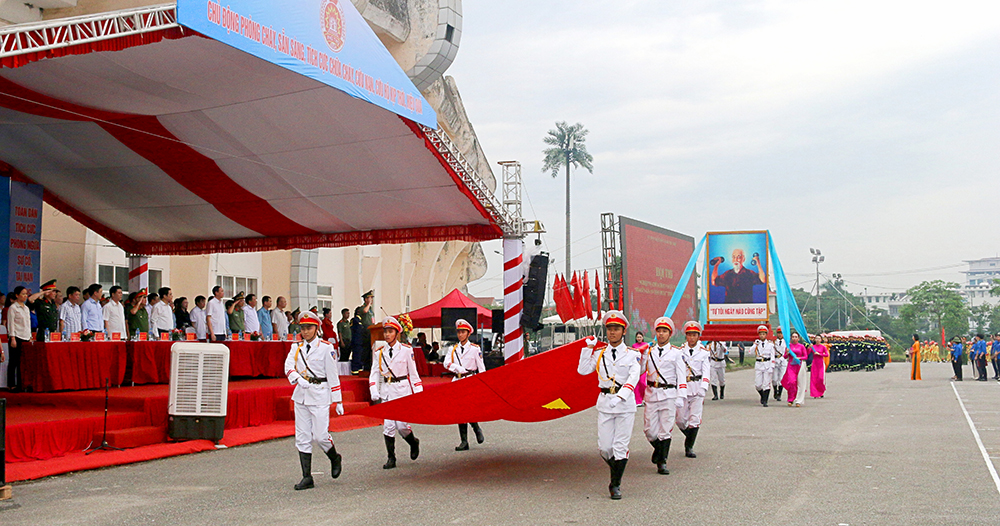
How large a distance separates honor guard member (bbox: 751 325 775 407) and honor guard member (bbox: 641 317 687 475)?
31.3ft

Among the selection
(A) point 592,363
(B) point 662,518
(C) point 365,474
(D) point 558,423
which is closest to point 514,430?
(D) point 558,423

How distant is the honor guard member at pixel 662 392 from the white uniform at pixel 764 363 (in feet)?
31.3

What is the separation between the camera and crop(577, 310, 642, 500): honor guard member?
7.87 m

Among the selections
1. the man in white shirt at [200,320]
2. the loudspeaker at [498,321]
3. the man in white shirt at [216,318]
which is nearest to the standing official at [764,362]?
the loudspeaker at [498,321]

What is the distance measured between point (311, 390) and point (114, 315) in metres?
7.33

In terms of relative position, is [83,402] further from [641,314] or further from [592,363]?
[641,314]

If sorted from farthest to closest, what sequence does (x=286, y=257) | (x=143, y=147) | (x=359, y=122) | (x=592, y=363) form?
(x=286, y=257) → (x=143, y=147) → (x=359, y=122) → (x=592, y=363)

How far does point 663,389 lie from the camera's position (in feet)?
32.0

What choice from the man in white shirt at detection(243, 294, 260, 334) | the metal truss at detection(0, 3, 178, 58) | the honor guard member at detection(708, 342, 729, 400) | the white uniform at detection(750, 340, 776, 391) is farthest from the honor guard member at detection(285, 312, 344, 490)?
the honor guard member at detection(708, 342, 729, 400)

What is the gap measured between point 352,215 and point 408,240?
1421mm

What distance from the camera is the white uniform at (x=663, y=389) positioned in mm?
9656

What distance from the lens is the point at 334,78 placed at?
1111cm

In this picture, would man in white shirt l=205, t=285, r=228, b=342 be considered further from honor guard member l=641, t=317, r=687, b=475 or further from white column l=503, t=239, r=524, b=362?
honor guard member l=641, t=317, r=687, b=475

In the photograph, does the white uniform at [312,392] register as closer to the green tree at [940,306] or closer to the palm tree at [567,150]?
the palm tree at [567,150]
